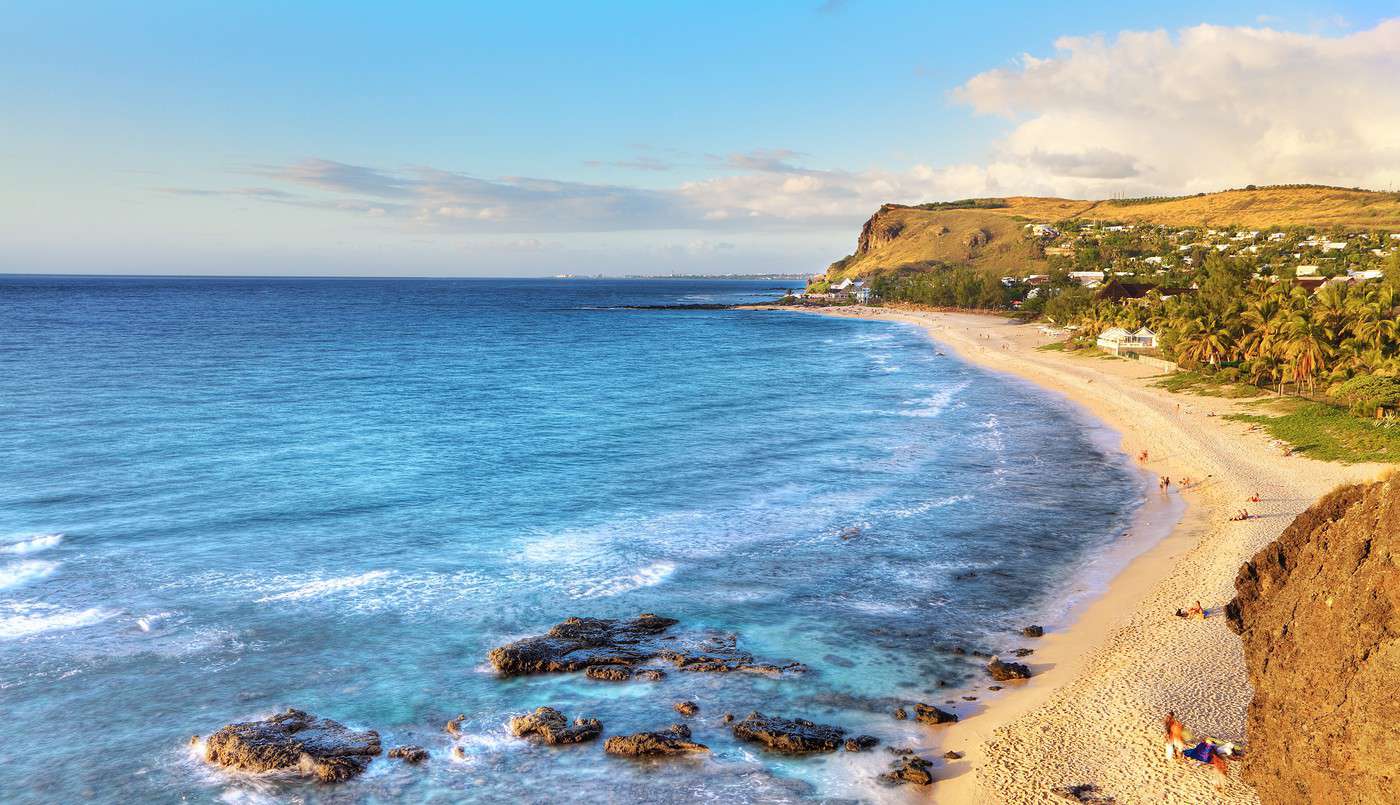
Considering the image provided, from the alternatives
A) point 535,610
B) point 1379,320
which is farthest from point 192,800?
point 1379,320

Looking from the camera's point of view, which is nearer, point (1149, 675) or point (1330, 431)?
point (1149, 675)

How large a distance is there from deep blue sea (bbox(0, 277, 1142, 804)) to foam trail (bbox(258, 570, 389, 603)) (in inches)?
4.3

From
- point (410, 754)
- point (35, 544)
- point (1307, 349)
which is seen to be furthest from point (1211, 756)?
point (1307, 349)

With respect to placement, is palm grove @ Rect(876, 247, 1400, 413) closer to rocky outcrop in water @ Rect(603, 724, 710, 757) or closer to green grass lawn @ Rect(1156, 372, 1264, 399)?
green grass lawn @ Rect(1156, 372, 1264, 399)

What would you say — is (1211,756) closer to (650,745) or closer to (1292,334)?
(650,745)

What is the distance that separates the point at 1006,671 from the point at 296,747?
18.9m

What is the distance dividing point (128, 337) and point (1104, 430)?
414 feet

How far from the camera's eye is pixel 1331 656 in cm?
1504

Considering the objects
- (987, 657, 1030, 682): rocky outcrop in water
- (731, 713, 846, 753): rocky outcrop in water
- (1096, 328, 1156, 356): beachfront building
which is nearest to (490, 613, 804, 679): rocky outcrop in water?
(731, 713, 846, 753): rocky outcrop in water

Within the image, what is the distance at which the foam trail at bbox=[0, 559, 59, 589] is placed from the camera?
30470 mm

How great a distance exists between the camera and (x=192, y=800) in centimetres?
1873

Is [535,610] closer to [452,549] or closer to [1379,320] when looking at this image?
[452,549]

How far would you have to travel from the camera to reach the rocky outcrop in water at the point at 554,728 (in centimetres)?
2122

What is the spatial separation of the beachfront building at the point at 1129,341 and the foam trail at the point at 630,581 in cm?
7815
